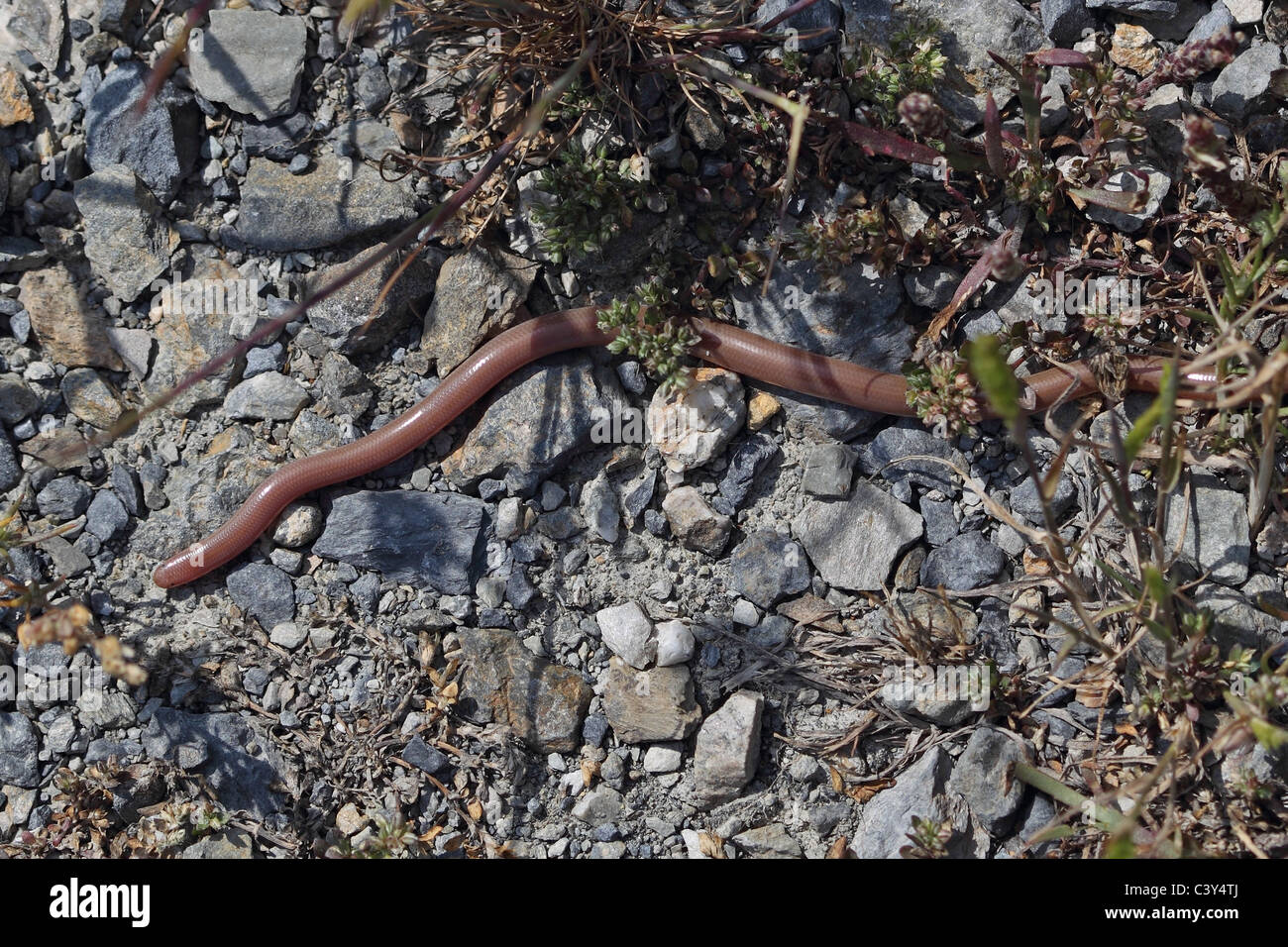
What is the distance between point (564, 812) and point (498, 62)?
4.81m

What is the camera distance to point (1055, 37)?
6180mm

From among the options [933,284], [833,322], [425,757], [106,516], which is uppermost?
[933,284]

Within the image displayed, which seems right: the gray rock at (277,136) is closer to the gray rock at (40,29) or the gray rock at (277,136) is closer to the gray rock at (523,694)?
the gray rock at (40,29)

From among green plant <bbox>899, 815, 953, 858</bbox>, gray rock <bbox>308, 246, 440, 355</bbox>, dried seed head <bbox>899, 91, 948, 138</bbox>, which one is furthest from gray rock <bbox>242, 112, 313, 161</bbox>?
green plant <bbox>899, 815, 953, 858</bbox>

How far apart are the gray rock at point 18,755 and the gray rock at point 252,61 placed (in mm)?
4392

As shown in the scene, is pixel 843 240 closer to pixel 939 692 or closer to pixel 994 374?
pixel 939 692

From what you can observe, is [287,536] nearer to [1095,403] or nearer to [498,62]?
[498,62]

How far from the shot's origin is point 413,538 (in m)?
6.23

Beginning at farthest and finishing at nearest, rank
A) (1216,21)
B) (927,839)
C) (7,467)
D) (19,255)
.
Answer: (19,255) < (7,467) < (1216,21) < (927,839)

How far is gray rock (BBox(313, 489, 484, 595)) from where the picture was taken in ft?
20.4

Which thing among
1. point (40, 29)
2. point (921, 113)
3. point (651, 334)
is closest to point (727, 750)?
point (651, 334)

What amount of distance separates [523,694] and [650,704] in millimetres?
813
